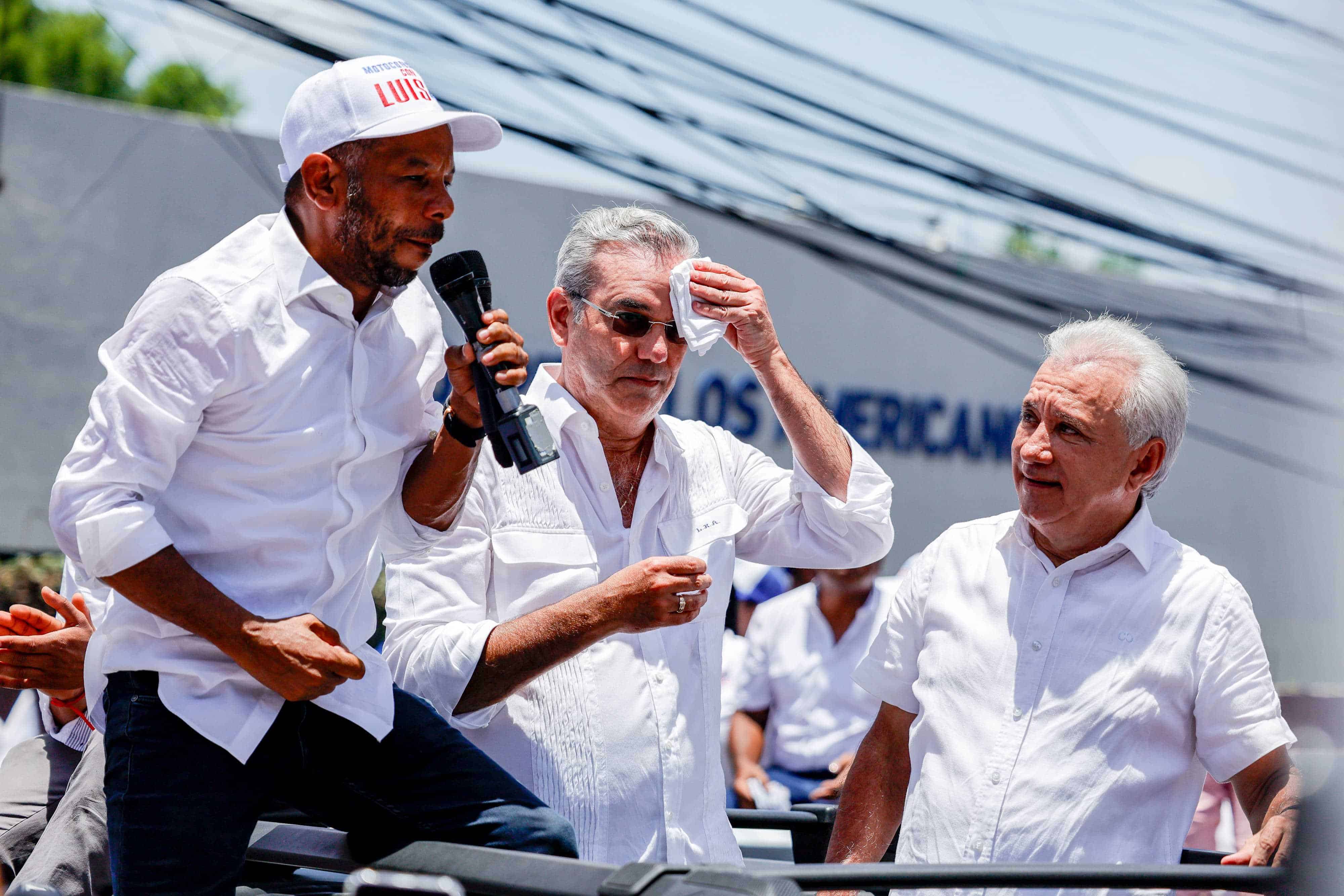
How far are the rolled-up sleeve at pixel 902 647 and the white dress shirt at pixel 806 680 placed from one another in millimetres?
2361

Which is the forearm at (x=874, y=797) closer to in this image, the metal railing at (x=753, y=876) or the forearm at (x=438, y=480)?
the metal railing at (x=753, y=876)

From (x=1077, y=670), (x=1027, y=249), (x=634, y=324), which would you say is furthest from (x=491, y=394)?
(x=1027, y=249)

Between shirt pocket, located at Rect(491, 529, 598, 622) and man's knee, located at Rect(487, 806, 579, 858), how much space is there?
0.63m

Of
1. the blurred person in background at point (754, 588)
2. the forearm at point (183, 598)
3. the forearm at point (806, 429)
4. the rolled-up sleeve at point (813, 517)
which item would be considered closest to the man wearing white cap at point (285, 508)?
the forearm at point (183, 598)

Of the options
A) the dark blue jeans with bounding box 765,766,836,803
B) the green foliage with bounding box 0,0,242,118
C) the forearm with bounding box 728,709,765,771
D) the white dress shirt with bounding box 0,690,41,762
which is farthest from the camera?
the green foliage with bounding box 0,0,242,118

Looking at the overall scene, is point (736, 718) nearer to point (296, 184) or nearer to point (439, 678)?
point (439, 678)

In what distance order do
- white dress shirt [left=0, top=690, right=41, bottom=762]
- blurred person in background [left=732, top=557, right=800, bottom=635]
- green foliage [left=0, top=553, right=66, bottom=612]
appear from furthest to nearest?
1. green foliage [left=0, top=553, right=66, bottom=612]
2. blurred person in background [left=732, top=557, right=800, bottom=635]
3. white dress shirt [left=0, top=690, right=41, bottom=762]

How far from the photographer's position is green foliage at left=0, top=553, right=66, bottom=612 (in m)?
8.44

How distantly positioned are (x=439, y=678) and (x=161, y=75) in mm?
35785

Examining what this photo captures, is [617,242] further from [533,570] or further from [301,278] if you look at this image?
[301,278]

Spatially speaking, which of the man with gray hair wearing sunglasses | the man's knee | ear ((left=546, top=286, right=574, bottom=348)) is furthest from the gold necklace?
the man's knee

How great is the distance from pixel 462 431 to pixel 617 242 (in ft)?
2.66

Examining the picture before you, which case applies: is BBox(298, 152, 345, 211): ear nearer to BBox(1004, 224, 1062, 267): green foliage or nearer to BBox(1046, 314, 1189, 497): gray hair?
BBox(1046, 314, 1189, 497): gray hair

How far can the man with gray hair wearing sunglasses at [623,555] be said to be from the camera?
260 centimetres
